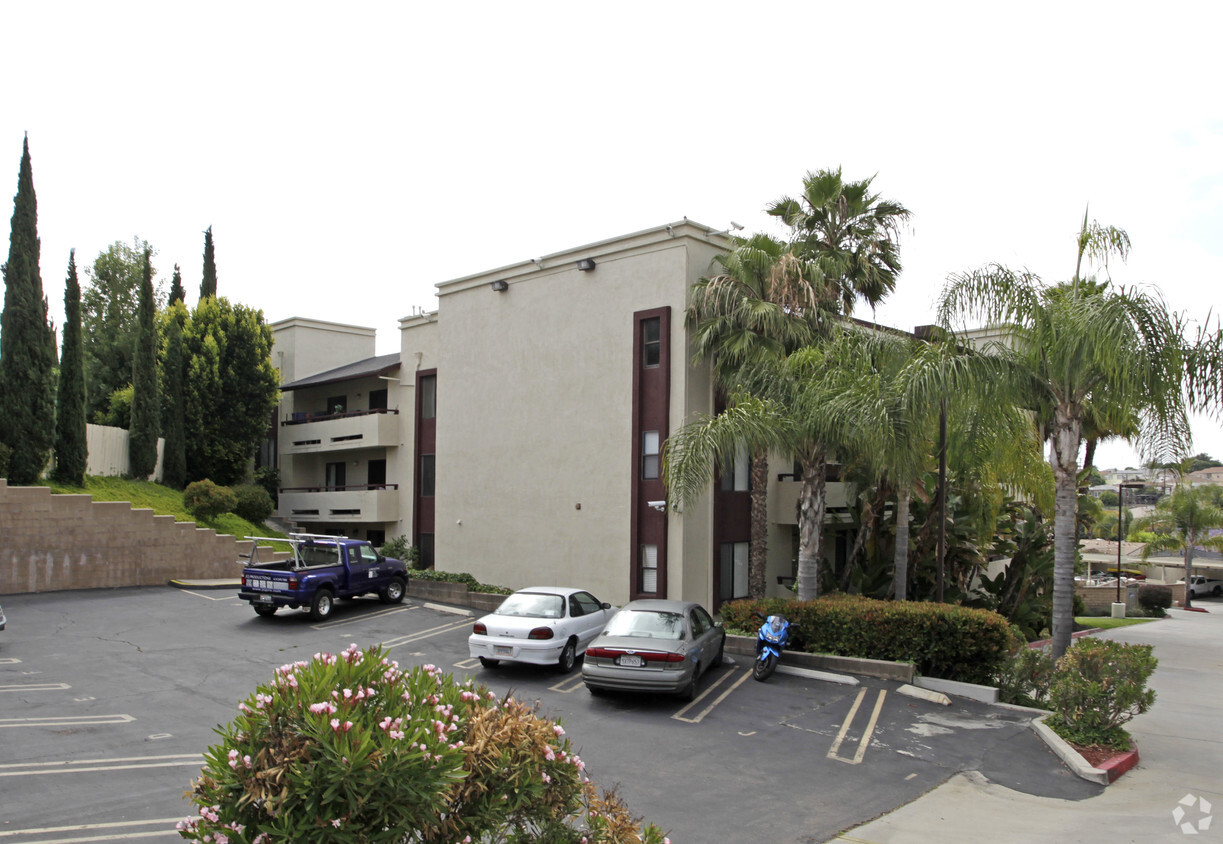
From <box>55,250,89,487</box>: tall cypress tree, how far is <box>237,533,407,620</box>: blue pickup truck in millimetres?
11806

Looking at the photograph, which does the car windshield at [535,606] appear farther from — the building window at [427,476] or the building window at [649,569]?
the building window at [427,476]

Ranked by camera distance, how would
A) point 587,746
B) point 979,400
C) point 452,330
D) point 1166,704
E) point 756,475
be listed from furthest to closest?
point 452,330 < point 756,475 < point 1166,704 < point 979,400 < point 587,746

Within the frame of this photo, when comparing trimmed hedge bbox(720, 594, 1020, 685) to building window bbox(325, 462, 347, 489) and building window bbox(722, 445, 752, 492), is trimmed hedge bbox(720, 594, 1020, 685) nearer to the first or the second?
building window bbox(722, 445, 752, 492)

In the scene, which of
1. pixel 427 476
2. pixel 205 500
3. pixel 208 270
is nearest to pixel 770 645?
pixel 427 476

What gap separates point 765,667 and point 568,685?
3.46 m

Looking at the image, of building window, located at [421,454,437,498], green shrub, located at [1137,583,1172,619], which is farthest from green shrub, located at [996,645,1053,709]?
green shrub, located at [1137,583,1172,619]

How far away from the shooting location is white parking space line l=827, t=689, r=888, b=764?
11.2 meters

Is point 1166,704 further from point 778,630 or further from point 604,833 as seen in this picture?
point 604,833

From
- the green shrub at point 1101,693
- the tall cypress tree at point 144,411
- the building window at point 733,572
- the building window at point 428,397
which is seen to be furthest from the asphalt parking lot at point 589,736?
the tall cypress tree at point 144,411

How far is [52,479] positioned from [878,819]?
95.6ft

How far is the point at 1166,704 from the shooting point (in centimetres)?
1561

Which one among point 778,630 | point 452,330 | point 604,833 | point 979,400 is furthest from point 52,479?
point 604,833

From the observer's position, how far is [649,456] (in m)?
21.9

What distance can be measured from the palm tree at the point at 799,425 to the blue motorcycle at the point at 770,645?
279cm
